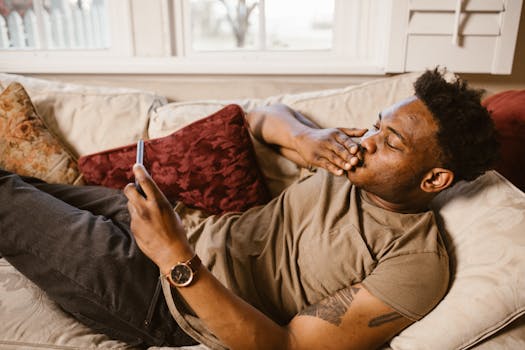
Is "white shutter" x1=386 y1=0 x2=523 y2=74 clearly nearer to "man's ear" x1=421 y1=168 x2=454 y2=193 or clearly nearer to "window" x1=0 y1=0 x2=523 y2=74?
"window" x1=0 y1=0 x2=523 y2=74

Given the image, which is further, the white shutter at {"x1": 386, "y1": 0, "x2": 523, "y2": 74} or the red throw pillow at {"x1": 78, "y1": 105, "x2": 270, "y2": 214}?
the white shutter at {"x1": 386, "y1": 0, "x2": 523, "y2": 74}

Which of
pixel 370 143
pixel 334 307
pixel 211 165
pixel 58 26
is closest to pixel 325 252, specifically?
pixel 334 307

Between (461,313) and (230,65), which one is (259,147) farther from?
(461,313)

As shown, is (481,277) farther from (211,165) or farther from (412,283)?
(211,165)

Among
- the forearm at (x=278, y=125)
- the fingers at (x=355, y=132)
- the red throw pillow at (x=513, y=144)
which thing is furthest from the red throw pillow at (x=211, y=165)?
the red throw pillow at (x=513, y=144)

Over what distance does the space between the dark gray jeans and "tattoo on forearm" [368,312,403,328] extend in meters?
0.49

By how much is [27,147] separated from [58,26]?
108cm

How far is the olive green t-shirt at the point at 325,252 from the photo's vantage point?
95cm

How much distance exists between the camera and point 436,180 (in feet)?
3.55

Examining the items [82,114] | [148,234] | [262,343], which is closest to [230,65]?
[82,114]

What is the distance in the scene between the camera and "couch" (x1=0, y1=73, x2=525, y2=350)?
2.91 feet

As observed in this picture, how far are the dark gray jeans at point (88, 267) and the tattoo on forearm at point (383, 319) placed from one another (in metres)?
0.49

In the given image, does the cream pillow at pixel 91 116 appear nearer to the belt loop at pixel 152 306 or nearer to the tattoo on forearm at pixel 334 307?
the belt loop at pixel 152 306

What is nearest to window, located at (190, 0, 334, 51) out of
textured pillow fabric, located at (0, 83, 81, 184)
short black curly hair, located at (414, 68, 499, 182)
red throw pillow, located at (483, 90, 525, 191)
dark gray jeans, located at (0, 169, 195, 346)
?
textured pillow fabric, located at (0, 83, 81, 184)
